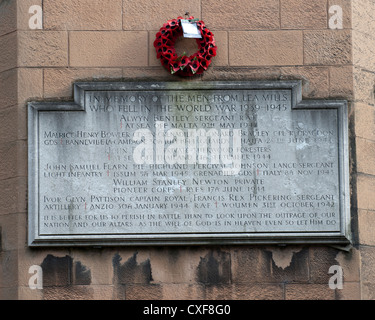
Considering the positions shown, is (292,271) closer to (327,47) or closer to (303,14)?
(327,47)

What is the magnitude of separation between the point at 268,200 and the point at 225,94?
1.29m

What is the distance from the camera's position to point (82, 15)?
11203 millimetres

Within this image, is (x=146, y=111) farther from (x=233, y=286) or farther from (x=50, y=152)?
(x=233, y=286)

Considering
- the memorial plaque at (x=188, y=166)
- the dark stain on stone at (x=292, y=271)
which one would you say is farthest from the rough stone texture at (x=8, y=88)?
the dark stain on stone at (x=292, y=271)

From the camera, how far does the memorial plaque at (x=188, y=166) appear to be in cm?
1077

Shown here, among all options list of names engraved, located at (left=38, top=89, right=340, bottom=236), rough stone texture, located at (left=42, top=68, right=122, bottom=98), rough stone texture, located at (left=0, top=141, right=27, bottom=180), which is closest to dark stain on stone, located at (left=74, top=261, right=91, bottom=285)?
list of names engraved, located at (left=38, top=89, right=340, bottom=236)

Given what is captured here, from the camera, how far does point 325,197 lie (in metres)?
10.8

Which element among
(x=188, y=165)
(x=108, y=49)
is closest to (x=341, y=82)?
(x=188, y=165)

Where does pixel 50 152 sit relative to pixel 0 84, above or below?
below

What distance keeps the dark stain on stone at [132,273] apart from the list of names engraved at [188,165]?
0.36 m

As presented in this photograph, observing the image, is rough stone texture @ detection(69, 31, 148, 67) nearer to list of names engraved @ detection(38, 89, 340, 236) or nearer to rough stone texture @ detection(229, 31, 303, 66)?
list of names engraved @ detection(38, 89, 340, 236)

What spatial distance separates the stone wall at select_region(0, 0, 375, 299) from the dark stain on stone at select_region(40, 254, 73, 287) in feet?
0.04
